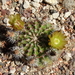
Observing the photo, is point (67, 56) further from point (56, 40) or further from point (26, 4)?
point (26, 4)

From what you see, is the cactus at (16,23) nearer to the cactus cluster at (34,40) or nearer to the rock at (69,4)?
the cactus cluster at (34,40)

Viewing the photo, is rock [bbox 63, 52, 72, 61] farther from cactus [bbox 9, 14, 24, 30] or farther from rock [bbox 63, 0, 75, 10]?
cactus [bbox 9, 14, 24, 30]

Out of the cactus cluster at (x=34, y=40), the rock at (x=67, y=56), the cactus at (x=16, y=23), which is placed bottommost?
the rock at (x=67, y=56)

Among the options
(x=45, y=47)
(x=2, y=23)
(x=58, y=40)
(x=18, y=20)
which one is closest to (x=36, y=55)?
(x=45, y=47)

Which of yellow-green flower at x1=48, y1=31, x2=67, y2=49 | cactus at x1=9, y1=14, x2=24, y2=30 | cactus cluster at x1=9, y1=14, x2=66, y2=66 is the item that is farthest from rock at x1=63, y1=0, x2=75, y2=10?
cactus at x1=9, y1=14, x2=24, y2=30

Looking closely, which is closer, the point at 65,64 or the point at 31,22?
the point at 31,22

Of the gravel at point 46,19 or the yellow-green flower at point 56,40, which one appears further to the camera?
the gravel at point 46,19

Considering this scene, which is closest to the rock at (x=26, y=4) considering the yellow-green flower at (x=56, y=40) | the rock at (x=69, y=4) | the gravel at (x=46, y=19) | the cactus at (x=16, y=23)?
the gravel at (x=46, y=19)

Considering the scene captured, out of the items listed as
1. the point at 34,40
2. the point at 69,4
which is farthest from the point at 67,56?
the point at 69,4

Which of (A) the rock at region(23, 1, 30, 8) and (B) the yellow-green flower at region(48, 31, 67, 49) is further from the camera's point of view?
(A) the rock at region(23, 1, 30, 8)

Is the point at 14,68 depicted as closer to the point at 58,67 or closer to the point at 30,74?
the point at 30,74

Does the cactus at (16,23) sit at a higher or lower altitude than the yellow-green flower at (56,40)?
higher
